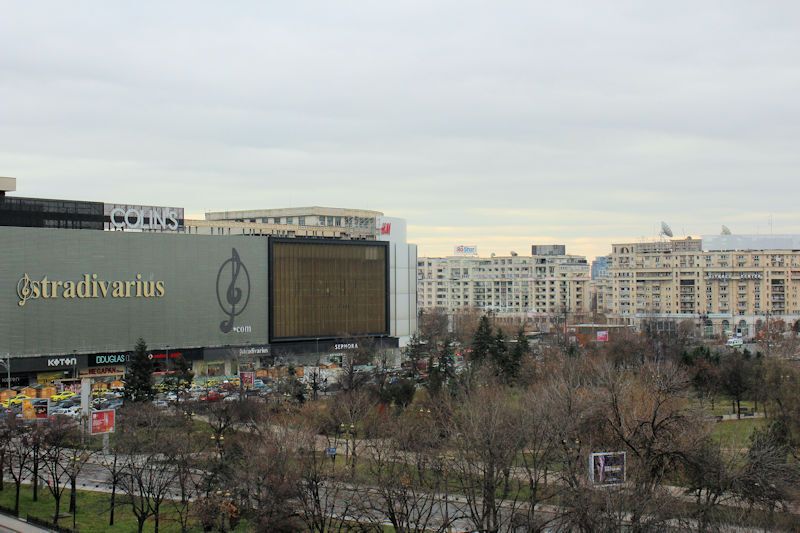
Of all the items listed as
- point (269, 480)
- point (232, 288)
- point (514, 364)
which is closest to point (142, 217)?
point (232, 288)

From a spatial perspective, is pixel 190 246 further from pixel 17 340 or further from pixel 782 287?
pixel 782 287

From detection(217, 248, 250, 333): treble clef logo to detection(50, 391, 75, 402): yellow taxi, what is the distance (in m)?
22.0

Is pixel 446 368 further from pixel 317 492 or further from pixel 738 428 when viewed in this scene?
pixel 317 492

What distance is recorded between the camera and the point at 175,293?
96.1m

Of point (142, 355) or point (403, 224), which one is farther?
point (403, 224)

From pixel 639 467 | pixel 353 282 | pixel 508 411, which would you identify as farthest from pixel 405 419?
pixel 353 282

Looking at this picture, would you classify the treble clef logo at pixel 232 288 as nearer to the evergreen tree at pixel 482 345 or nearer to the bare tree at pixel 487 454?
the evergreen tree at pixel 482 345

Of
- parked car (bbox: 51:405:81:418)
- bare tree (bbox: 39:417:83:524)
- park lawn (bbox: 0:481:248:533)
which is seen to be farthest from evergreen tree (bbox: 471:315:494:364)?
park lawn (bbox: 0:481:248:533)

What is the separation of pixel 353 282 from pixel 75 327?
32472 millimetres

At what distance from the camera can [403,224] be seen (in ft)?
429

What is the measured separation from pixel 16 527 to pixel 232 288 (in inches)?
2342

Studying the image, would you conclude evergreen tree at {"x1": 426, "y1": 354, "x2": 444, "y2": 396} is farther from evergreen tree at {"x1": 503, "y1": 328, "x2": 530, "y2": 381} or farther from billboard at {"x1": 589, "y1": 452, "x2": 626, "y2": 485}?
billboard at {"x1": 589, "y1": 452, "x2": 626, "y2": 485}

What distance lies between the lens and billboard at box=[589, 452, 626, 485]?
35688 mm

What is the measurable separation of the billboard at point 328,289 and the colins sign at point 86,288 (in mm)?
14068
